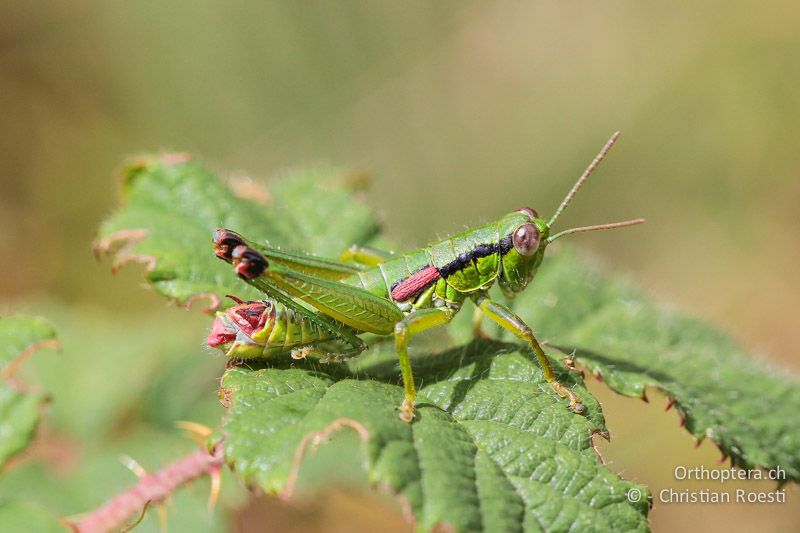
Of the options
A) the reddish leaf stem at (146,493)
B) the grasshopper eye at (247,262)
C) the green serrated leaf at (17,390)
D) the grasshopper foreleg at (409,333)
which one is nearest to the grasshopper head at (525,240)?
the grasshopper foreleg at (409,333)

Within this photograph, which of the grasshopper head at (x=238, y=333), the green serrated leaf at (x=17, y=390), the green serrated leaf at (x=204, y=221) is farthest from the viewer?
the green serrated leaf at (x=204, y=221)

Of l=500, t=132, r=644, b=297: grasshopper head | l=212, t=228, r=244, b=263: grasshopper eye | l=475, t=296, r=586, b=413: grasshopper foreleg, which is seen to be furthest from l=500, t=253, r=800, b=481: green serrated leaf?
l=212, t=228, r=244, b=263: grasshopper eye

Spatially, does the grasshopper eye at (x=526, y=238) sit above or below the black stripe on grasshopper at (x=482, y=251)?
above

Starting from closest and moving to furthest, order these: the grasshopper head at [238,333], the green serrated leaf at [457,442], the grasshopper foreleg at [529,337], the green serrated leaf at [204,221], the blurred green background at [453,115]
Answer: the green serrated leaf at [457,442] < the grasshopper foreleg at [529,337] < the grasshopper head at [238,333] < the green serrated leaf at [204,221] < the blurred green background at [453,115]

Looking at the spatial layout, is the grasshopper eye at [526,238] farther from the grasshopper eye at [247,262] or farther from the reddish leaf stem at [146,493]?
the reddish leaf stem at [146,493]

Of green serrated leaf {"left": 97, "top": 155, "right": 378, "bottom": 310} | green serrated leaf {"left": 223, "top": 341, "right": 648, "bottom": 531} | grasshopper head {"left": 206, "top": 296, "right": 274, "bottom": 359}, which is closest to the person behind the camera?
green serrated leaf {"left": 223, "top": 341, "right": 648, "bottom": 531}

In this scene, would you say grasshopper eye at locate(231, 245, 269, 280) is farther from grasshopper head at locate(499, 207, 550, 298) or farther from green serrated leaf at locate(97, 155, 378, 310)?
grasshopper head at locate(499, 207, 550, 298)
